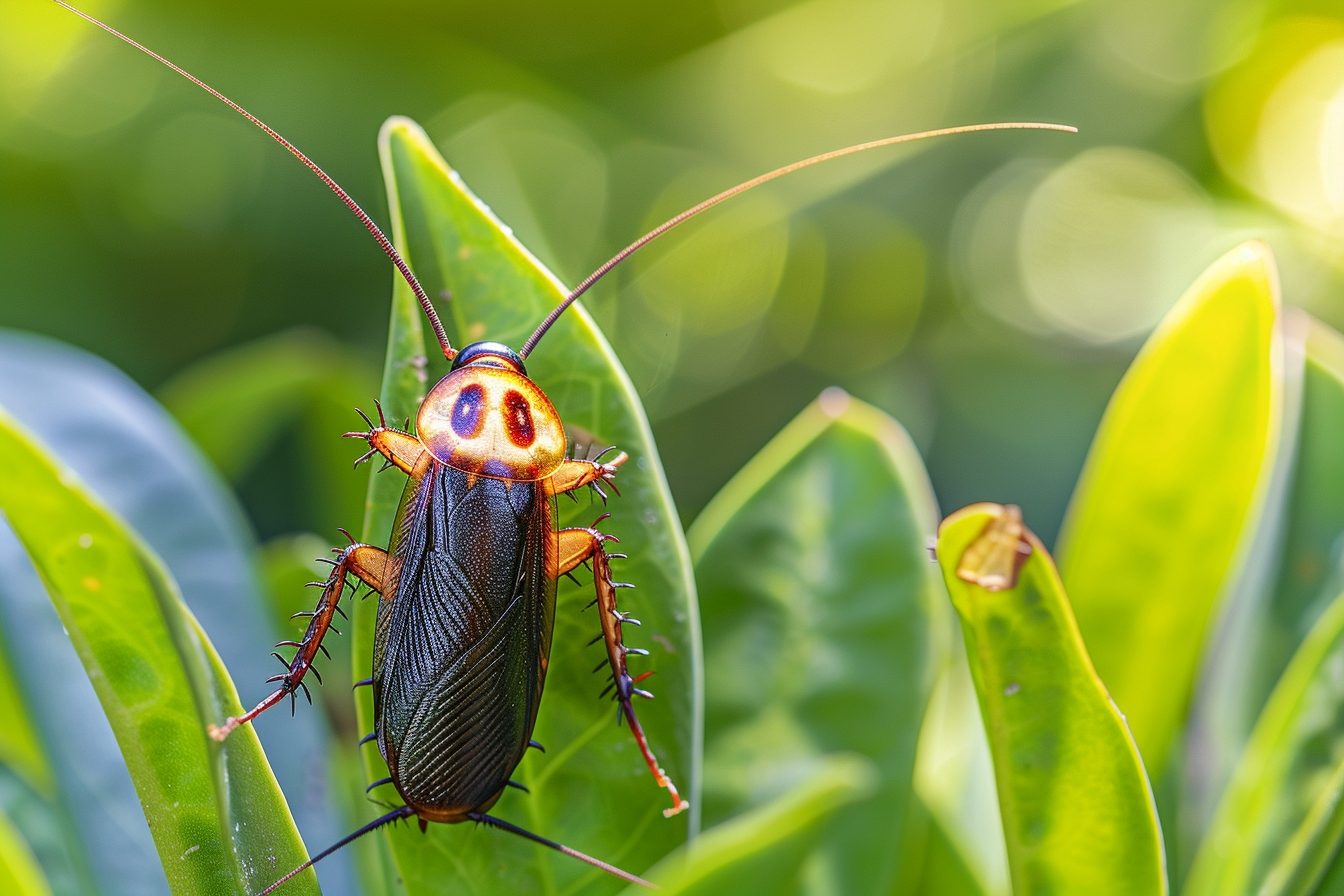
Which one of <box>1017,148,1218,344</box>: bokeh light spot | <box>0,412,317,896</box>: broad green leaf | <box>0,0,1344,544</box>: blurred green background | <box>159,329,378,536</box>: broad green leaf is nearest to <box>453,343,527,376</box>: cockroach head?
<box>0,412,317,896</box>: broad green leaf

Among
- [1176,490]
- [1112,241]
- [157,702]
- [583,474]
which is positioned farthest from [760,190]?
[157,702]

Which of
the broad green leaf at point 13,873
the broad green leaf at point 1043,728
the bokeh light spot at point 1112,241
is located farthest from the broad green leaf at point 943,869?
the bokeh light spot at point 1112,241

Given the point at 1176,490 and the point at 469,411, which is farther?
the point at 1176,490

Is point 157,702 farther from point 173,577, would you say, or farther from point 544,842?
point 173,577

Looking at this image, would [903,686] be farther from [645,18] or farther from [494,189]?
[645,18]

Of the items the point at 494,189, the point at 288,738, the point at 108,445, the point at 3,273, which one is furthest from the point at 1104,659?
the point at 3,273

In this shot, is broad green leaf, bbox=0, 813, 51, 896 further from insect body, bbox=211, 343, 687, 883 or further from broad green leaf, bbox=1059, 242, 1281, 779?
broad green leaf, bbox=1059, 242, 1281, 779
